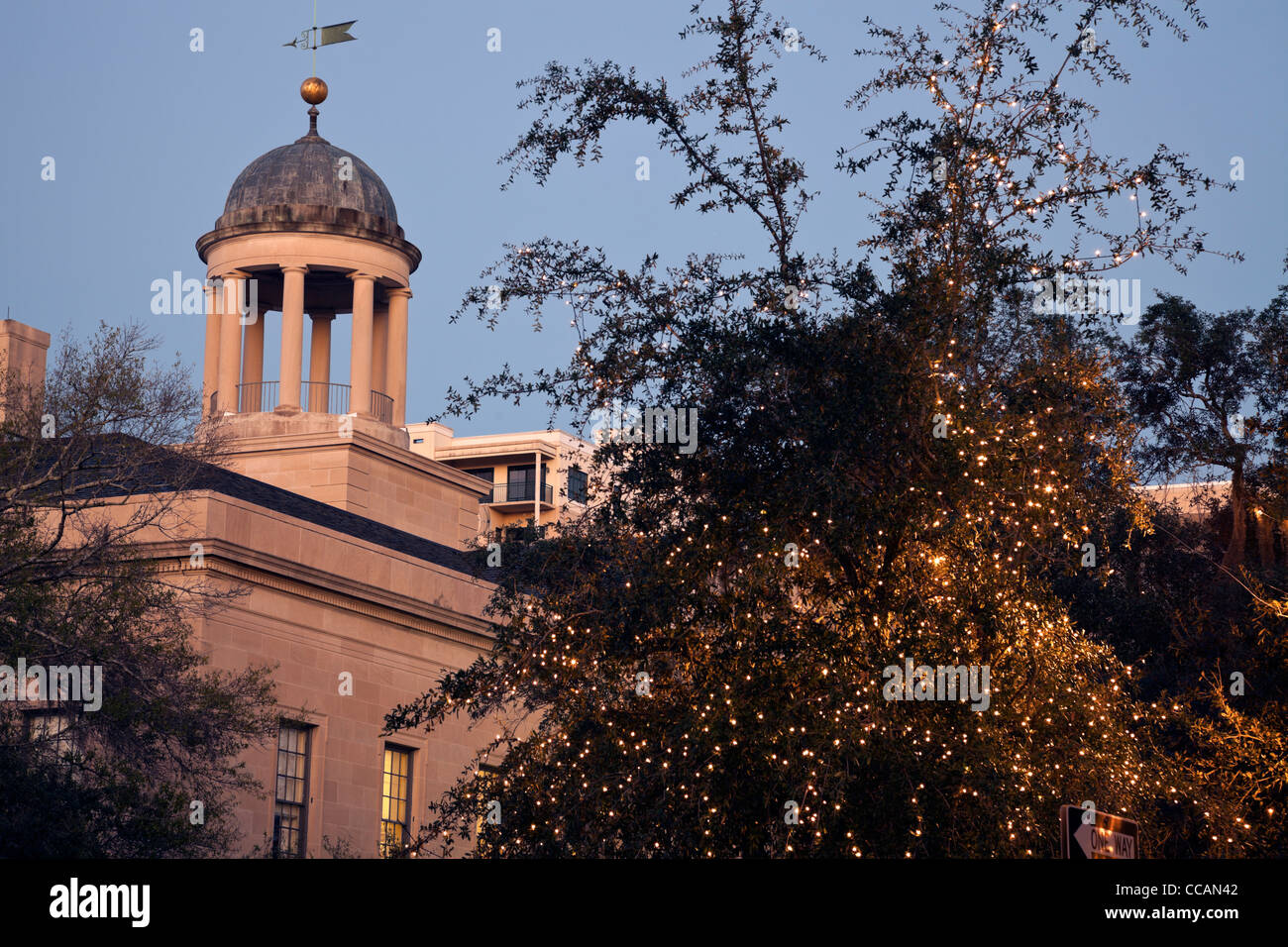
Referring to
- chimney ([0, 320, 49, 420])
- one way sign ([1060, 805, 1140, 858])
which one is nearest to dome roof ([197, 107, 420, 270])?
chimney ([0, 320, 49, 420])

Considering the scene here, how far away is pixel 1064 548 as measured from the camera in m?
19.5

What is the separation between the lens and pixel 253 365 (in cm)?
4719

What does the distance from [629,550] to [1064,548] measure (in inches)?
214

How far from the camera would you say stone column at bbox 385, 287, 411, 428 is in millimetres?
47062

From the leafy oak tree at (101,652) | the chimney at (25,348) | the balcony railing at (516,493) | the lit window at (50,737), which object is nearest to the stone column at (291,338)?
the chimney at (25,348)

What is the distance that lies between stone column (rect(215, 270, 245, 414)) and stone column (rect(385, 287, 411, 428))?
162 inches

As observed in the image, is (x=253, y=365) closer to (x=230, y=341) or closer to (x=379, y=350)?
(x=230, y=341)

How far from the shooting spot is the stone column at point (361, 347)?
4509 cm

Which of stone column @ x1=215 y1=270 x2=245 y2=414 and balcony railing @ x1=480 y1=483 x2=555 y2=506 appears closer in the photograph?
stone column @ x1=215 y1=270 x2=245 y2=414

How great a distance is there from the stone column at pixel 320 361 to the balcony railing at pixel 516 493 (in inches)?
2065

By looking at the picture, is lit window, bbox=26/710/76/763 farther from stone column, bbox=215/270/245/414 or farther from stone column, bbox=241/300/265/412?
stone column, bbox=241/300/265/412

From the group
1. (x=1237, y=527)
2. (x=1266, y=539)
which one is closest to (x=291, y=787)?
(x=1237, y=527)

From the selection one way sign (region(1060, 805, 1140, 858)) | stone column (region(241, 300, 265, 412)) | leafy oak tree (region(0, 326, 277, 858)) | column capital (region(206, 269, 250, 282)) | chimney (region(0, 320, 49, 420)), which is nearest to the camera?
one way sign (region(1060, 805, 1140, 858))
